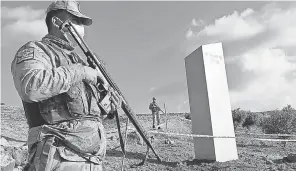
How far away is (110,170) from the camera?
757 cm

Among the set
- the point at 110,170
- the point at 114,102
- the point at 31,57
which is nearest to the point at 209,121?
the point at 110,170

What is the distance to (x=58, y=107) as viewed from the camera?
203 cm

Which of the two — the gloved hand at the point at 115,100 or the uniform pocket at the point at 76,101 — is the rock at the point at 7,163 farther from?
the uniform pocket at the point at 76,101

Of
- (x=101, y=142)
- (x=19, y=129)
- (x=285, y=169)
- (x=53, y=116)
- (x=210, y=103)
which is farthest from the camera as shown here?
(x=19, y=129)

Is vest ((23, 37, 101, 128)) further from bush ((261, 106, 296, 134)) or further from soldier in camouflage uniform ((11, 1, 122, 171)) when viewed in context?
bush ((261, 106, 296, 134))

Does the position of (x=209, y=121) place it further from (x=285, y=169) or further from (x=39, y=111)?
(x=39, y=111)

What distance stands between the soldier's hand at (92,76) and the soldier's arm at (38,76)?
0.12 feet

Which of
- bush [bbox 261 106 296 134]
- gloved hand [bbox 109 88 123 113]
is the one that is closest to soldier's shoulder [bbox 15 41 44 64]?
gloved hand [bbox 109 88 123 113]

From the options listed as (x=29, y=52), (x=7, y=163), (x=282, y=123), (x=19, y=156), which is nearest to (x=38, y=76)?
(x=29, y=52)

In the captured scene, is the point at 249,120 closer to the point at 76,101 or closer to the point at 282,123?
the point at 282,123

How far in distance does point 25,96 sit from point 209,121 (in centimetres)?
635

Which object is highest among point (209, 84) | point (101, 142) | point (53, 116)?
point (209, 84)

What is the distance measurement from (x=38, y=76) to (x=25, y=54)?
24 cm

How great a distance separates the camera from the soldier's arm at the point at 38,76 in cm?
185
